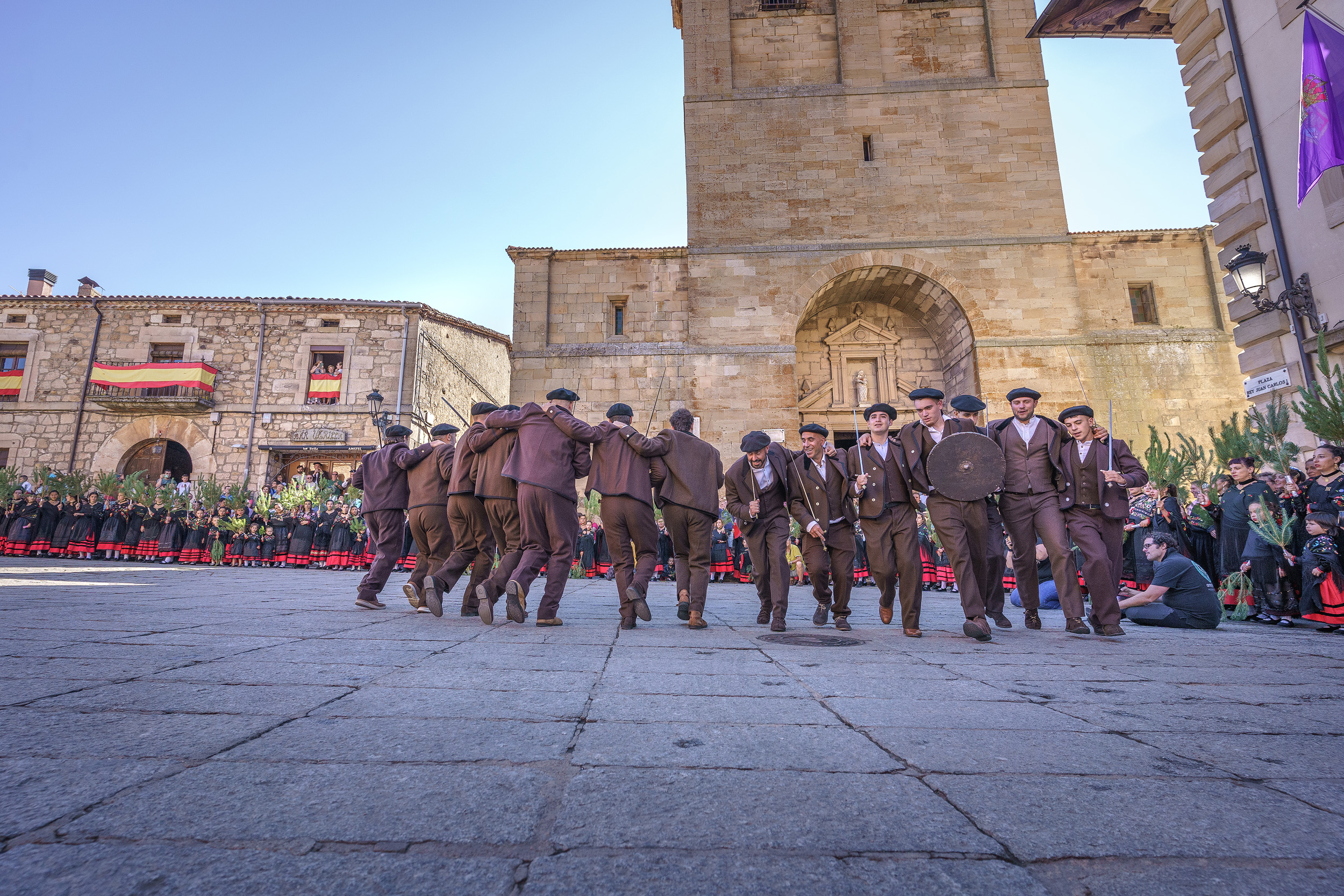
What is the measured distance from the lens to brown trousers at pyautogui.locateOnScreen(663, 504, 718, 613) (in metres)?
5.53

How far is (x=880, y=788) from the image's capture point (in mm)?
1610

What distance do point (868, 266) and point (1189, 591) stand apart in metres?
14.2

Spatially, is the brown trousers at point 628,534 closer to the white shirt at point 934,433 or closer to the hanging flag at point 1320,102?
the white shirt at point 934,433

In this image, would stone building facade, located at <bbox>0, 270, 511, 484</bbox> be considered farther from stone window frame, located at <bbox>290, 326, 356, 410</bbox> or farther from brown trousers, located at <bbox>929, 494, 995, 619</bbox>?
brown trousers, located at <bbox>929, 494, 995, 619</bbox>

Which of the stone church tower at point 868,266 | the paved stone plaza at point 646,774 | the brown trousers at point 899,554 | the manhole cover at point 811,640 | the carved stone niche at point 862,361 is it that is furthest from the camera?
the carved stone niche at point 862,361

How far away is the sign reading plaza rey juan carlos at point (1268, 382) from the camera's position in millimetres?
8945

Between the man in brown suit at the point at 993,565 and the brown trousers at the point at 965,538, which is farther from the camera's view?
the man in brown suit at the point at 993,565

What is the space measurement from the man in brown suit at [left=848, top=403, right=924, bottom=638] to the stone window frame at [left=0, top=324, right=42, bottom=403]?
104 feet

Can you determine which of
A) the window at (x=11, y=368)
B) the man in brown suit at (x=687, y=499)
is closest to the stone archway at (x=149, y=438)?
the window at (x=11, y=368)

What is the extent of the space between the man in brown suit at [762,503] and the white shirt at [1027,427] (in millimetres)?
1981

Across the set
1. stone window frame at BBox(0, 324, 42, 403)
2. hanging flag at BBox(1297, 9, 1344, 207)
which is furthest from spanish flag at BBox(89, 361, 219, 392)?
hanging flag at BBox(1297, 9, 1344, 207)

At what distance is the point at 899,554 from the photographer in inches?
209

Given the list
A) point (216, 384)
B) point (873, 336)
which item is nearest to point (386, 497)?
point (873, 336)

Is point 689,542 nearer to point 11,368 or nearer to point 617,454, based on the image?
point 617,454
